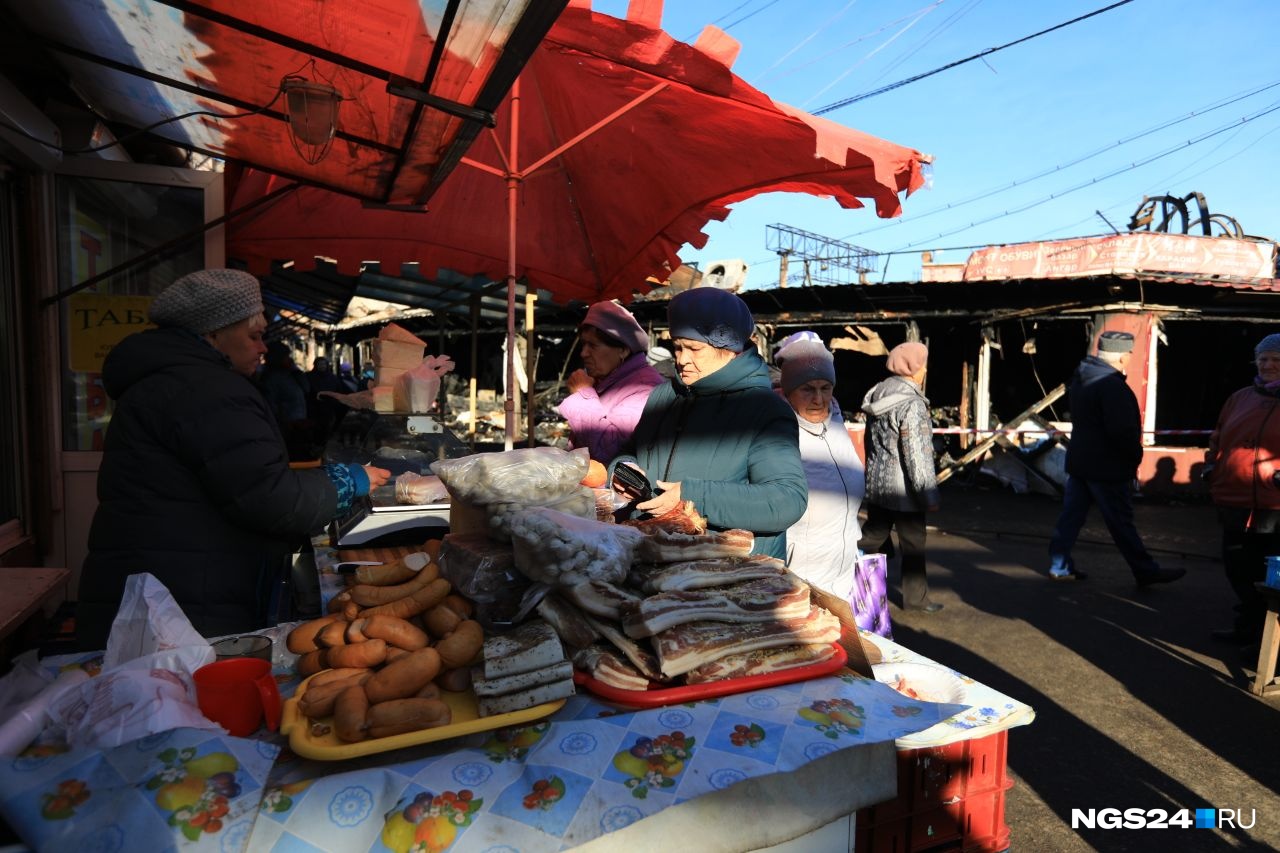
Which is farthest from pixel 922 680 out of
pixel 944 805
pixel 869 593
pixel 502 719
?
pixel 869 593

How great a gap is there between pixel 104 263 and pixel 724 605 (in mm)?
4413

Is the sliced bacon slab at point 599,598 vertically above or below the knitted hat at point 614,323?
below

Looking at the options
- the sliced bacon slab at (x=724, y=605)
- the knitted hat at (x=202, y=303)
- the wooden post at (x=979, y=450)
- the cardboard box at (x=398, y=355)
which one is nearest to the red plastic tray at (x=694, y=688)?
the sliced bacon slab at (x=724, y=605)

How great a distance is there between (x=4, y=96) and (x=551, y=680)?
139 inches

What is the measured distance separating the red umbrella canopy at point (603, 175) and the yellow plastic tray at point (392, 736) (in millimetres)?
2581

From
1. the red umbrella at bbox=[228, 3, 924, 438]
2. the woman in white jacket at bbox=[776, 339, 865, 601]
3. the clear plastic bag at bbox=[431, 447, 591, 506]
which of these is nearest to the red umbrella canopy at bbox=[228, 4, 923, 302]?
the red umbrella at bbox=[228, 3, 924, 438]

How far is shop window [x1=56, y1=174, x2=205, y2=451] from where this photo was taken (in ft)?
12.7

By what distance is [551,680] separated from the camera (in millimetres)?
1342

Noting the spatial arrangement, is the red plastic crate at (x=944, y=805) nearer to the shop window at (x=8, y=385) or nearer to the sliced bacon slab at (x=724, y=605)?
the sliced bacon slab at (x=724, y=605)

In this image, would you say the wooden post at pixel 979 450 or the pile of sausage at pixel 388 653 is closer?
the pile of sausage at pixel 388 653

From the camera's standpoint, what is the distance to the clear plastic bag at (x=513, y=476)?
1826mm

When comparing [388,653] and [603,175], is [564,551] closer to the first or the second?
[388,653]

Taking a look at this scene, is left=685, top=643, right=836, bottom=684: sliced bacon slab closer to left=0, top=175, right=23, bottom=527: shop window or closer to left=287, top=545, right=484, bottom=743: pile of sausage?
left=287, top=545, right=484, bottom=743: pile of sausage

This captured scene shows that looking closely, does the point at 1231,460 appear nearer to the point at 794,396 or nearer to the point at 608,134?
the point at 794,396
